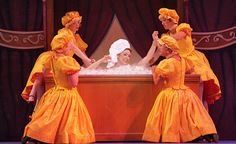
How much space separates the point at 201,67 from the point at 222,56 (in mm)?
1078

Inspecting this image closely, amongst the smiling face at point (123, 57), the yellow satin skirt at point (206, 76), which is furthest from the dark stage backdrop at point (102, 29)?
the smiling face at point (123, 57)

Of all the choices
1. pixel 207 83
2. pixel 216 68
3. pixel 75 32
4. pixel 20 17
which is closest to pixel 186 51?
pixel 207 83

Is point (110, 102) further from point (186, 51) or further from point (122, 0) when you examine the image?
point (122, 0)

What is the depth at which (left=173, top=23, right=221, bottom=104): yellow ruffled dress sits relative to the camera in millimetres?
7086

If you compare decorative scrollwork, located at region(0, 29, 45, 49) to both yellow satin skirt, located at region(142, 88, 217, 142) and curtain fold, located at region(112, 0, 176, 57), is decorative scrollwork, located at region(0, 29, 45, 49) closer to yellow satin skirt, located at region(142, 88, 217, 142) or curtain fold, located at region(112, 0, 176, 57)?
curtain fold, located at region(112, 0, 176, 57)

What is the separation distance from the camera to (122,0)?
27.1ft

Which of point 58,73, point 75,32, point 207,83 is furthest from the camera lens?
point 75,32

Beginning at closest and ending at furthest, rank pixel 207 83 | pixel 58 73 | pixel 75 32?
pixel 58 73, pixel 207 83, pixel 75 32

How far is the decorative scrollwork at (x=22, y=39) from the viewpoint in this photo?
7996mm

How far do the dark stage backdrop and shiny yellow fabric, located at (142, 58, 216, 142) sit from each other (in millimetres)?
1537

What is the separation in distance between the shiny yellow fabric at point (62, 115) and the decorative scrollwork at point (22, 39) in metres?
1.52

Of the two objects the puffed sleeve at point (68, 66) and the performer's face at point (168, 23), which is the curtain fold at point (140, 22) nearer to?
the performer's face at point (168, 23)

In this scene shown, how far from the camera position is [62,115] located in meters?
6.32

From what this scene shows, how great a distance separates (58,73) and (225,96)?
9.03ft
